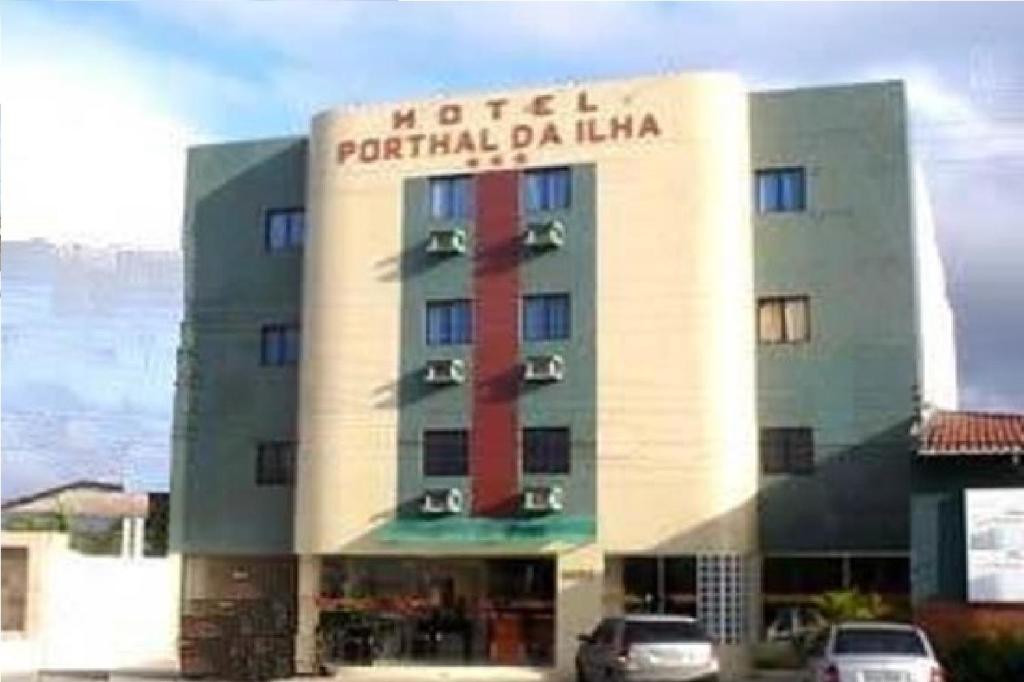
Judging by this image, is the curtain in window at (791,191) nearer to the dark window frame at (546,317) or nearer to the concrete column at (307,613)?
the dark window frame at (546,317)

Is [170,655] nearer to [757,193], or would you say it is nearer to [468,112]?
[468,112]

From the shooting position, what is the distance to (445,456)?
45281mm

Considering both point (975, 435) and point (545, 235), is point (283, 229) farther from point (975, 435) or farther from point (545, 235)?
point (975, 435)

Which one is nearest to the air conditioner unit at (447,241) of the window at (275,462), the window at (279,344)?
the window at (279,344)

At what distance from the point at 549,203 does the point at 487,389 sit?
197 inches

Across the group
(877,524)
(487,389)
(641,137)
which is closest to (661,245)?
(641,137)

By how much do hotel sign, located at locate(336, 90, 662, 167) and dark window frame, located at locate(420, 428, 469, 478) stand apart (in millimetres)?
7001

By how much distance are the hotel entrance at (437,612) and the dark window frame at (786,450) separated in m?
5.99

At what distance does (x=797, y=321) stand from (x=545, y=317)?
6322 mm

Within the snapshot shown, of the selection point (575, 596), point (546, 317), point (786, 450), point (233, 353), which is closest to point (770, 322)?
point (786, 450)

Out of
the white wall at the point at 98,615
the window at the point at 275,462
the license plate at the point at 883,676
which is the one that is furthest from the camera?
the window at the point at 275,462

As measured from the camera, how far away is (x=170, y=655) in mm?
47156

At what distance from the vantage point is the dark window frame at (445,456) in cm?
4516

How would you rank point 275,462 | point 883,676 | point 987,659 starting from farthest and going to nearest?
point 275,462
point 987,659
point 883,676
